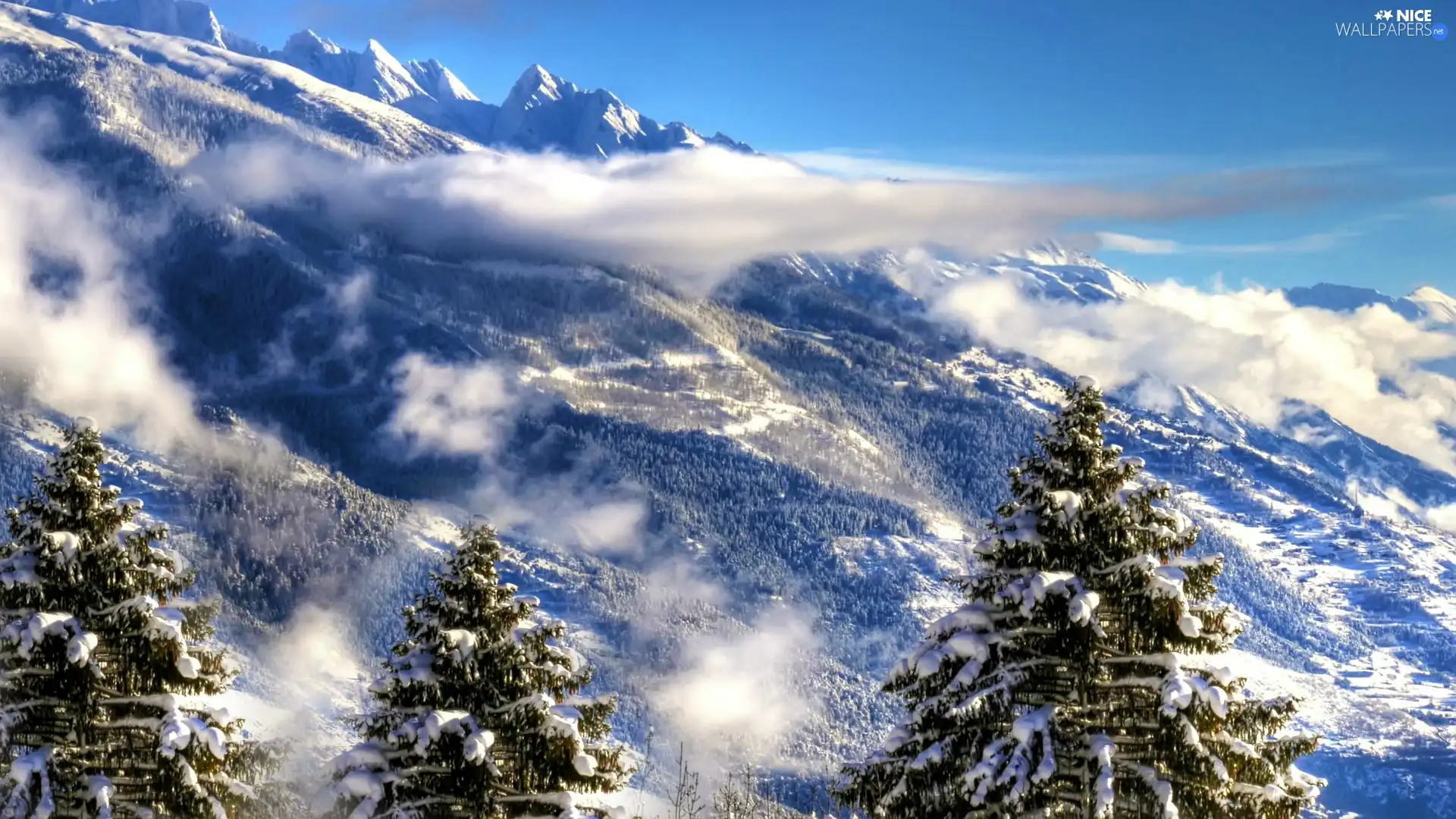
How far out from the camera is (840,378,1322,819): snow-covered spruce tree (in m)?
→ 27.4

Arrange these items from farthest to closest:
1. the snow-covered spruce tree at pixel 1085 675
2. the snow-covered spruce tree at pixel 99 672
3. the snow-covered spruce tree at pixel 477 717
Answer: the snow-covered spruce tree at pixel 99 672, the snow-covered spruce tree at pixel 477 717, the snow-covered spruce tree at pixel 1085 675

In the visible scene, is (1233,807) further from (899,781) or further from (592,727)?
(592,727)

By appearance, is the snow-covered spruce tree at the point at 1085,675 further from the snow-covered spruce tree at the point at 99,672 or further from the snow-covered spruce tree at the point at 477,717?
the snow-covered spruce tree at the point at 99,672

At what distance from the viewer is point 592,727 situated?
1214 inches

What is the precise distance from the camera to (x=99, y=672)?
99.9 feet

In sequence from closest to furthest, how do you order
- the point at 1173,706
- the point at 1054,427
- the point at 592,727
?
the point at 1173,706
the point at 1054,427
the point at 592,727

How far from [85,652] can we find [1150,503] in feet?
63.5

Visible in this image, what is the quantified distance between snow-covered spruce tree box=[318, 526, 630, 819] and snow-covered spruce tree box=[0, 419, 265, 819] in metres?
3.36

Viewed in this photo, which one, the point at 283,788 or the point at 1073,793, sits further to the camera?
the point at 283,788

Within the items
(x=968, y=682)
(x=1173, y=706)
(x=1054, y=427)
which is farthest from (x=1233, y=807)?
(x=1054, y=427)

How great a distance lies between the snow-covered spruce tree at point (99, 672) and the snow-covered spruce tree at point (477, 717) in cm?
336

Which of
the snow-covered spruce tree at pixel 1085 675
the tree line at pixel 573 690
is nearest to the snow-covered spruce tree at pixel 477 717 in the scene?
the tree line at pixel 573 690

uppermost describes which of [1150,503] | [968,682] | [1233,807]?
[1150,503]

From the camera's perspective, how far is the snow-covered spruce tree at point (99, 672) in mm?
30234
